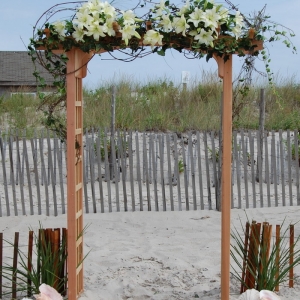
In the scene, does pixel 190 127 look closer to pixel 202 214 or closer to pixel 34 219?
pixel 202 214

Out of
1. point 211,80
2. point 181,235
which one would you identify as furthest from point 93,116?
point 181,235

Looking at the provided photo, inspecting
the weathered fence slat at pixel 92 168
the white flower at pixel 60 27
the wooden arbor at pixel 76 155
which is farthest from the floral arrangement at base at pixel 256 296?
the weathered fence slat at pixel 92 168

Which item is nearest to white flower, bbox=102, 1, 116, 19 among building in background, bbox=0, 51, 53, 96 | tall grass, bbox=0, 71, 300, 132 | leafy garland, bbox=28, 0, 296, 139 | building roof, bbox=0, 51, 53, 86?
leafy garland, bbox=28, 0, 296, 139

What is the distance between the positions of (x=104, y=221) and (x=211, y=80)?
7.14 m

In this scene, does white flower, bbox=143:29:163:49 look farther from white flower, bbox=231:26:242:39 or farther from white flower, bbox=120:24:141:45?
white flower, bbox=231:26:242:39

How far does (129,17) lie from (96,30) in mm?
226

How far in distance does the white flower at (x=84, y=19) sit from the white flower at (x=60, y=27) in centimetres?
11

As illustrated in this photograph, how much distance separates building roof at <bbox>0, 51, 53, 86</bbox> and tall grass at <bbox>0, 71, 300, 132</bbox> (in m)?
8.09

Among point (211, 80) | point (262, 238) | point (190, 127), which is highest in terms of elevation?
point (211, 80)

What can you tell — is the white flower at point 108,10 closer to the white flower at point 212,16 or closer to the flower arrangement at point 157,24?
the flower arrangement at point 157,24

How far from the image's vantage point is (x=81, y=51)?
378 centimetres

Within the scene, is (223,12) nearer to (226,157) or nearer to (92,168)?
(226,157)

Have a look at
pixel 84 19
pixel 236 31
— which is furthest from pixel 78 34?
pixel 236 31

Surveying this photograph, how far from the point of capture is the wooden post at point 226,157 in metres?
3.68
